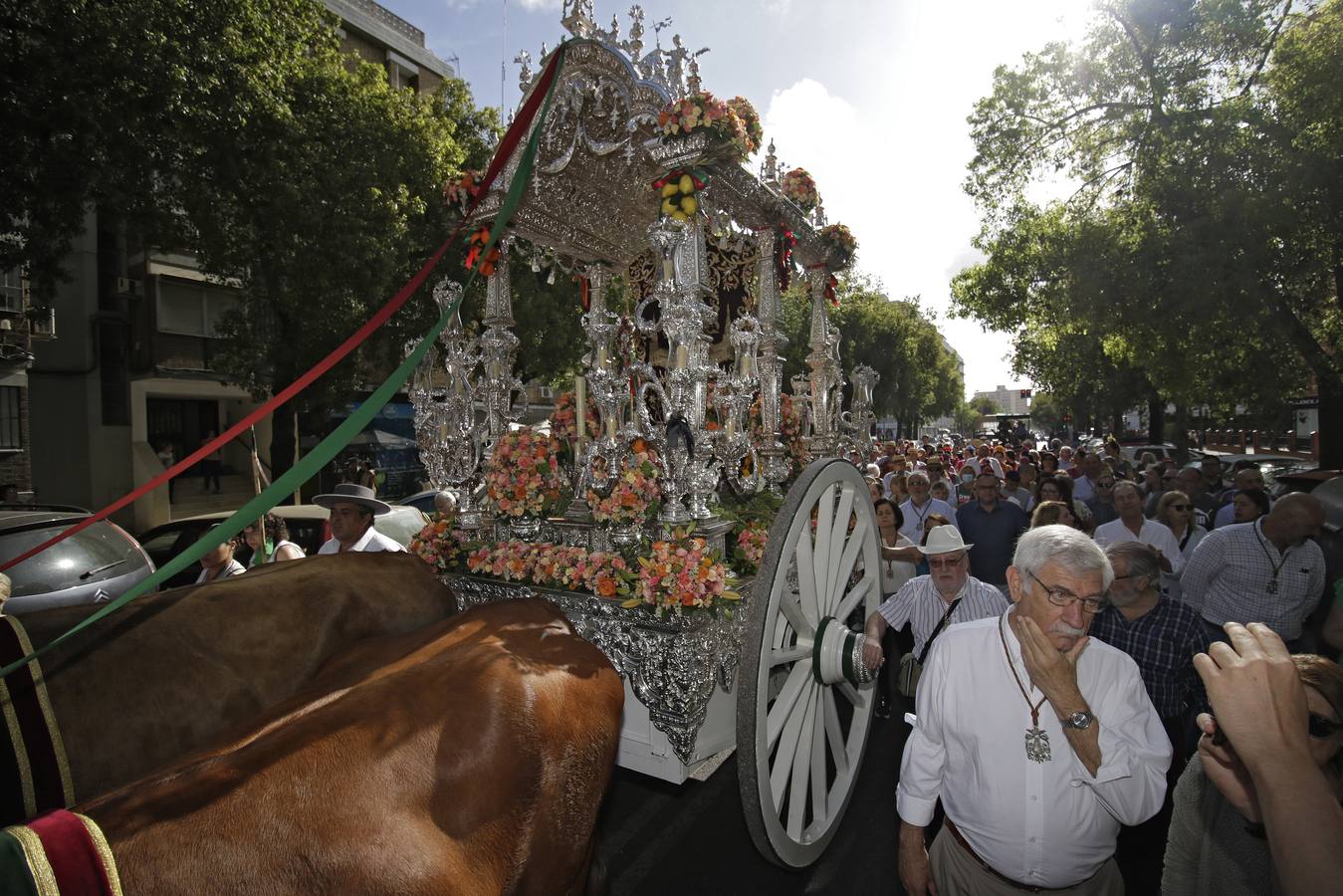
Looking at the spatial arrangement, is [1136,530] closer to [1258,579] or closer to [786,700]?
[1258,579]

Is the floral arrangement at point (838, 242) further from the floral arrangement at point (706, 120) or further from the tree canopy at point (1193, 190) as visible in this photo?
the tree canopy at point (1193, 190)

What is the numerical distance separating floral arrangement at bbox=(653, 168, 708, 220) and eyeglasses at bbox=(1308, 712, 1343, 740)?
3.26 m

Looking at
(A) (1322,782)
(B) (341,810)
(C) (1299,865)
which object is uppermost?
(A) (1322,782)

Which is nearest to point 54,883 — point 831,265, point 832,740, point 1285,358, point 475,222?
point 832,740

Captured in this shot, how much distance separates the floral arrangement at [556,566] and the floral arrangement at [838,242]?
404cm

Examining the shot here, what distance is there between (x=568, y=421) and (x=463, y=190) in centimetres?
169

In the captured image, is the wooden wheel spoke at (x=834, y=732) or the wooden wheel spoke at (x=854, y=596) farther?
the wooden wheel spoke at (x=854, y=596)

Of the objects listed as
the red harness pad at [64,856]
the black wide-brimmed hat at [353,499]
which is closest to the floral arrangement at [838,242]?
the black wide-brimmed hat at [353,499]

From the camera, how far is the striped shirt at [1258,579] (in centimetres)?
432

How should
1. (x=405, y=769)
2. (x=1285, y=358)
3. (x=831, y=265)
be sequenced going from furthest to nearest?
(x=1285, y=358), (x=831, y=265), (x=405, y=769)

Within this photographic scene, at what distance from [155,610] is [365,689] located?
1015 millimetres

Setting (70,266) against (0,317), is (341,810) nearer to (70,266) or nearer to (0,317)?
(0,317)

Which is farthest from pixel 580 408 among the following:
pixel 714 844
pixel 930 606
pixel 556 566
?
pixel 714 844

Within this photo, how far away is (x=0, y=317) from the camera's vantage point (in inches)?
576
